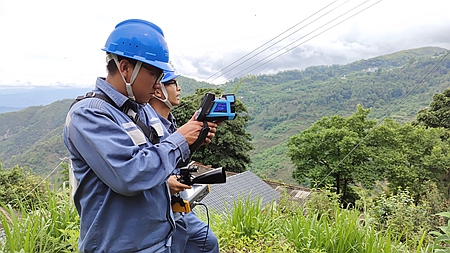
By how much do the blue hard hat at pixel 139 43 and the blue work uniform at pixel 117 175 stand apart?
166 millimetres

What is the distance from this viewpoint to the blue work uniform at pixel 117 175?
1.04 m

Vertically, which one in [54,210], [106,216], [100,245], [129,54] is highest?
[129,54]

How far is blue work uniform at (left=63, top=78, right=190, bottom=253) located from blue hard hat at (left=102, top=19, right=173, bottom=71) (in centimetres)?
17

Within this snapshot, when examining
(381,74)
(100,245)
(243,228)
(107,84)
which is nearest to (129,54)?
(107,84)

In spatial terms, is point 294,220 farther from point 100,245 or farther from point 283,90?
point 283,90

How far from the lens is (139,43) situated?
124 cm

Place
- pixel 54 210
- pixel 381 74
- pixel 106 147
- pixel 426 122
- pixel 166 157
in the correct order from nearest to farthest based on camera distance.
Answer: pixel 106 147
pixel 166 157
pixel 54 210
pixel 426 122
pixel 381 74

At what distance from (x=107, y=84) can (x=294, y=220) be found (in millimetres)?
2323

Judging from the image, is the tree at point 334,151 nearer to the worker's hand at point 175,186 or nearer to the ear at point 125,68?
the worker's hand at point 175,186

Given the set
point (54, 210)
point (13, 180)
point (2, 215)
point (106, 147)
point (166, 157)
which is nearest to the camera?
point (106, 147)

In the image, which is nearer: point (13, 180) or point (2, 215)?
point (2, 215)

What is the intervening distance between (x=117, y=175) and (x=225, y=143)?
773 inches

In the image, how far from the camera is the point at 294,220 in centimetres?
291

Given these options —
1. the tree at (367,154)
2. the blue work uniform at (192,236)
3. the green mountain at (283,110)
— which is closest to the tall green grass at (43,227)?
the blue work uniform at (192,236)
